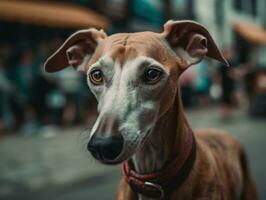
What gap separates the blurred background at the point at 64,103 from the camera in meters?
8.65

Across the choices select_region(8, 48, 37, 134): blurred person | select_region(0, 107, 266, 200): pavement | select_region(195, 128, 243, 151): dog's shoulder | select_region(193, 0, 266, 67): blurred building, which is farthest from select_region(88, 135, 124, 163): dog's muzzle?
select_region(193, 0, 266, 67): blurred building

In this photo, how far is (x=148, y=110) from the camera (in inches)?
132

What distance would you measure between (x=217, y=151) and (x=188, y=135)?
67 cm

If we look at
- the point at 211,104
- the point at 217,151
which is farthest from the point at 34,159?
the point at 211,104

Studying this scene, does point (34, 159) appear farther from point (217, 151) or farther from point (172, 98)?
point (172, 98)

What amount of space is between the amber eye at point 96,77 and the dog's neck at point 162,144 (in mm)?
434

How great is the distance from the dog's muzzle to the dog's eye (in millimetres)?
477

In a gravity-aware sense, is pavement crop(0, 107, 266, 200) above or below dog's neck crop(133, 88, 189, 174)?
below

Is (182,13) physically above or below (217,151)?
below

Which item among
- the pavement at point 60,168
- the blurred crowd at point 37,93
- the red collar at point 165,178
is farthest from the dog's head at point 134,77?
the blurred crowd at point 37,93

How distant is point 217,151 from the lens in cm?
440

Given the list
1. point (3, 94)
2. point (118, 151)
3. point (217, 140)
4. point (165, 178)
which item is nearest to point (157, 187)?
point (165, 178)

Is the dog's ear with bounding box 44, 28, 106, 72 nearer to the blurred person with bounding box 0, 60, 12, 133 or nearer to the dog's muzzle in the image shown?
the dog's muzzle

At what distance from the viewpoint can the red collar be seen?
11.8ft
